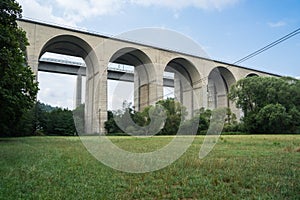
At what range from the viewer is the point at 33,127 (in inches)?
1694

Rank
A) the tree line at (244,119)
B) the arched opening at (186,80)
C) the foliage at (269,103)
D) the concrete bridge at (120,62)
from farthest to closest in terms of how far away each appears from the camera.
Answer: the arched opening at (186,80), the foliage at (269,103), the concrete bridge at (120,62), the tree line at (244,119)

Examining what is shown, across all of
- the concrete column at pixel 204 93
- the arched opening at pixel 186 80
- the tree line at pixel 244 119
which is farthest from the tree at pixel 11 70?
the concrete column at pixel 204 93

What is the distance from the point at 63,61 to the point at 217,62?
29734 millimetres

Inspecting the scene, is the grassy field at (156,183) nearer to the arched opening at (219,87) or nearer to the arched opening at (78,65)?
the arched opening at (78,65)

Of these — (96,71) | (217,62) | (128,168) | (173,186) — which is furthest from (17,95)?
(217,62)

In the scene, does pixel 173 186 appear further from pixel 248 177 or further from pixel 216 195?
pixel 248 177

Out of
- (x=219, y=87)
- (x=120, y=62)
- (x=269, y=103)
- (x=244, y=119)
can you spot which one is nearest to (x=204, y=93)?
(x=244, y=119)

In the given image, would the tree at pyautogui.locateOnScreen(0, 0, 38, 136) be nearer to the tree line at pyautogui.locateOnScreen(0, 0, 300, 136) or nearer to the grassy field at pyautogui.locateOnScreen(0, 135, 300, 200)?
the tree line at pyautogui.locateOnScreen(0, 0, 300, 136)

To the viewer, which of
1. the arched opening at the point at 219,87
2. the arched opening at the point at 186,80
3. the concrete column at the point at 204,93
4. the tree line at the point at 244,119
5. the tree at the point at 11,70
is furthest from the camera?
the arched opening at the point at 219,87

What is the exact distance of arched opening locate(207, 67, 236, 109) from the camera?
201ft

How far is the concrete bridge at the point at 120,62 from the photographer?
138 ft

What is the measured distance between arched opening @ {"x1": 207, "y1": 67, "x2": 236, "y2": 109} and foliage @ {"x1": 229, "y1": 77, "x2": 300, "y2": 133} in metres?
10.2

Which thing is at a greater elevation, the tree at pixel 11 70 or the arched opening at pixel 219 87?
the arched opening at pixel 219 87

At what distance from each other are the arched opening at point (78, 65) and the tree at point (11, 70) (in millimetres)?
19796
